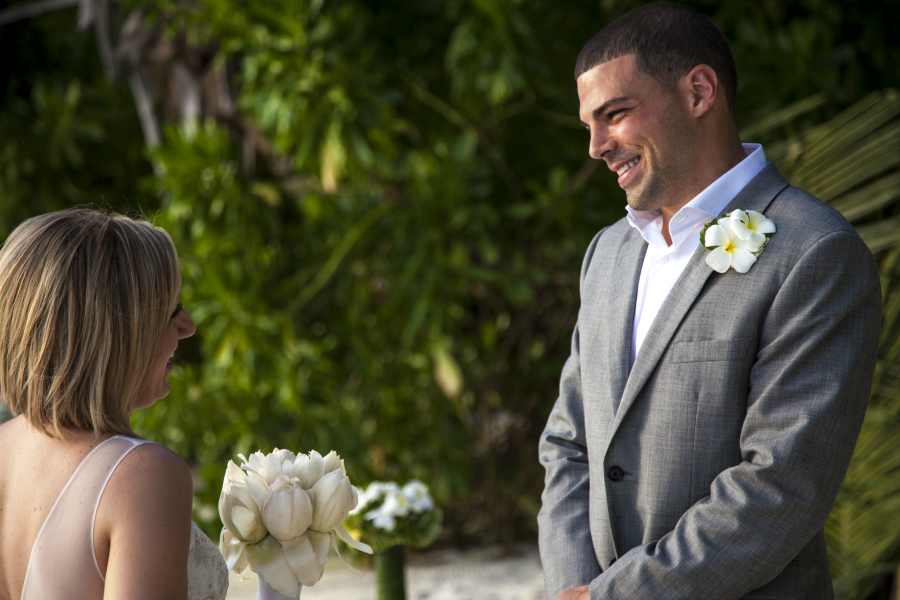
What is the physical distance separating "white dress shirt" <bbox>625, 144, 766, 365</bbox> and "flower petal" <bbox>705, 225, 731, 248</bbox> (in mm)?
84

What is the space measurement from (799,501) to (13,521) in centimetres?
118

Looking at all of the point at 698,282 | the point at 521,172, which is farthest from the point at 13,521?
the point at 521,172

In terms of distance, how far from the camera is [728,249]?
130cm

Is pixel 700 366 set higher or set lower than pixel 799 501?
higher

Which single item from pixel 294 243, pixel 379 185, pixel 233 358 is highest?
pixel 379 185

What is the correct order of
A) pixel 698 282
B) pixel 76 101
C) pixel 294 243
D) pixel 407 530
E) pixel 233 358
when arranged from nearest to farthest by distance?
pixel 698 282 < pixel 407 530 < pixel 233 358 < pixel 294 243 < pixel 76 101

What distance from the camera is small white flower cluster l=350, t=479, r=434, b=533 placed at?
2049mm

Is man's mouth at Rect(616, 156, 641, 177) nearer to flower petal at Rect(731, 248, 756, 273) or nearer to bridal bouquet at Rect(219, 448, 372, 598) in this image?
flower petal at Rect(731, 248, 756, 273)

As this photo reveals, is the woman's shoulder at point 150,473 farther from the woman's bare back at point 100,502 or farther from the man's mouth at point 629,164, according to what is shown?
the man's mouth at point 629,164

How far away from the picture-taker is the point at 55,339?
1.11m

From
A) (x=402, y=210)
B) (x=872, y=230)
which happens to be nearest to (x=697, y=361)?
(x=872, y=230)

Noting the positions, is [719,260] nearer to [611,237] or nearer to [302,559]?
[611,237]

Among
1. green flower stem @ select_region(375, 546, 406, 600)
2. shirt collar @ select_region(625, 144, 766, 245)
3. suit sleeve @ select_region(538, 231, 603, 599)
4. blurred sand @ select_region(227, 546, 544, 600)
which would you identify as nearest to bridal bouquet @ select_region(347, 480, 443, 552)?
green flower stem @ select_region(375, 546, 406, 600)

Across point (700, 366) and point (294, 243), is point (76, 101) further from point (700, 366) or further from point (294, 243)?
point (700, 366)
